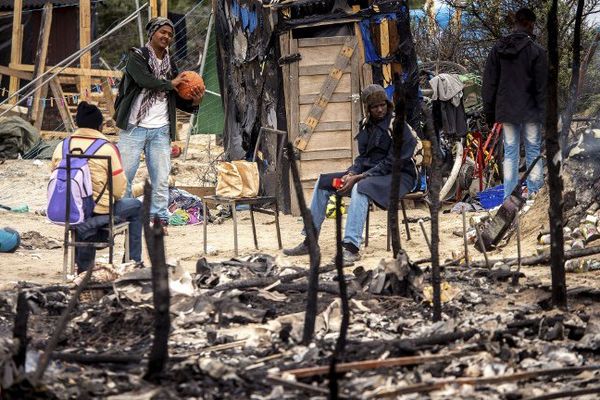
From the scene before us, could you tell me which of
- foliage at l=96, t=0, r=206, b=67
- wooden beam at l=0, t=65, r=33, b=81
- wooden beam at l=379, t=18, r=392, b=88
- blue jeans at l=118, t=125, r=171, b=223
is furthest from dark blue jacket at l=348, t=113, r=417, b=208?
foliage at l=96, t=0, r=206, b=67

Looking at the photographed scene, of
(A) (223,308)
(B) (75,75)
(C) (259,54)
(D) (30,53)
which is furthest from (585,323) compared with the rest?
(D) (30,53)

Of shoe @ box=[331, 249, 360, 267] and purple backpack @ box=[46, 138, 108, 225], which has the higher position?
purple backpack @ box=[46, 138, 108, 225]

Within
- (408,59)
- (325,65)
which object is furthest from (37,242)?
(408,59)

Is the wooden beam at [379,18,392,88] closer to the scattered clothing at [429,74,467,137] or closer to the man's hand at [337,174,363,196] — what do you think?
the scattered clothing at [429,74,467,137]

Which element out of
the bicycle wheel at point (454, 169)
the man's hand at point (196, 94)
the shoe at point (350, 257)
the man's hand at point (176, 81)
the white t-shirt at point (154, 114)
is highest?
the man's hand at point (176, 81)

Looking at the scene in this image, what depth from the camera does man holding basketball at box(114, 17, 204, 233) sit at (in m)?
11.0

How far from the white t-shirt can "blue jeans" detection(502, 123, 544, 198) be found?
11.1ft

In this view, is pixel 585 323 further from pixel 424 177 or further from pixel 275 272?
pixel 424 177

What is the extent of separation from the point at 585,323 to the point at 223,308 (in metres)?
2.17

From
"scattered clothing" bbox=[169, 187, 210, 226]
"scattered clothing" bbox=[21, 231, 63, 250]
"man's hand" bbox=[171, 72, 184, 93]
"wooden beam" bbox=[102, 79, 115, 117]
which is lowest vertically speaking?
"scattered clothing" bbox=[21, 231, 63, 250]

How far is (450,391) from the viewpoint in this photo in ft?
18.2

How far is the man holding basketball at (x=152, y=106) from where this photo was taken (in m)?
Result: 11.0

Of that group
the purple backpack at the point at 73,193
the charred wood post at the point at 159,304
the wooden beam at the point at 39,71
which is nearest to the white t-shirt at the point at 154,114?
the purple backpack at the point at 73,193

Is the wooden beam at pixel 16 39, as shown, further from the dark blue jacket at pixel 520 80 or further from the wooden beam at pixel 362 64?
the dark blue jacket at pixel 520 80
